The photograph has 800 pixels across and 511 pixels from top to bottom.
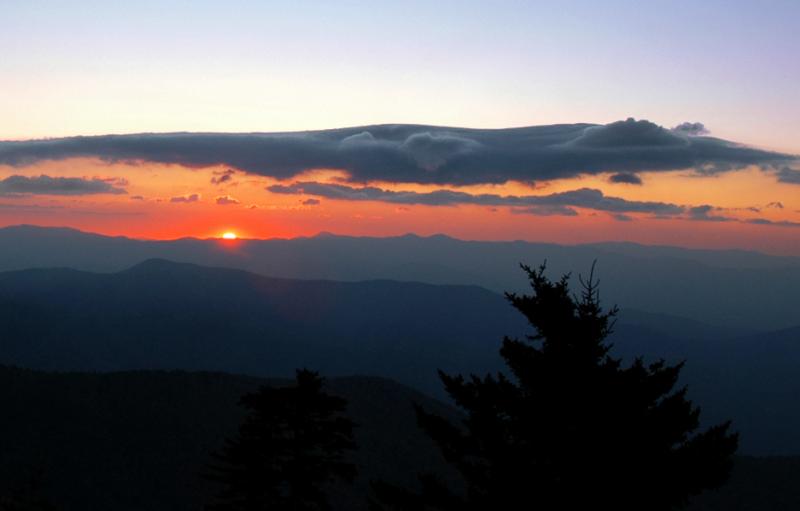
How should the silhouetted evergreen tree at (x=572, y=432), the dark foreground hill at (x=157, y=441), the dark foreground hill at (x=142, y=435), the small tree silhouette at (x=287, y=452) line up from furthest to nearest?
the dark foreground hill at (x=157, y=441)
the dark foreground hill at (x=142, y=435)
the small tree silhouette at (x=287, y=452)
the silhouetted evergreen tree at (x=572, y=432)

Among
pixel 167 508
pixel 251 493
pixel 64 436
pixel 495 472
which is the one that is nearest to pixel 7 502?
pixel 251 493

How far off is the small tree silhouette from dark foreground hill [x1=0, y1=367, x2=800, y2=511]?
1743 inches

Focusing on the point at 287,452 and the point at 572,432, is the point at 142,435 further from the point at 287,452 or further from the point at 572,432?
the point at 572,432

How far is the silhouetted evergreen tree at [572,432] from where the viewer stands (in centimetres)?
1079

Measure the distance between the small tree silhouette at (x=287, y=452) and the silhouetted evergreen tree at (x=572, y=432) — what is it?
6989mm

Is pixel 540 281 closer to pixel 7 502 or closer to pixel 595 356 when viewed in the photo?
pixel 595 356

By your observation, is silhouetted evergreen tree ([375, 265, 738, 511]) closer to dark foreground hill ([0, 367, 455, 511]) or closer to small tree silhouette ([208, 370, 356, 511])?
small tree silhouette ([208, 370, 356, 511])

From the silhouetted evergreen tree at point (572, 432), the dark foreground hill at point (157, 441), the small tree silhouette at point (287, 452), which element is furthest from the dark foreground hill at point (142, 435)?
the silhouetted evergreen tree at point (572, 432)

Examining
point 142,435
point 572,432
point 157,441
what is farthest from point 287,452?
point 142,435

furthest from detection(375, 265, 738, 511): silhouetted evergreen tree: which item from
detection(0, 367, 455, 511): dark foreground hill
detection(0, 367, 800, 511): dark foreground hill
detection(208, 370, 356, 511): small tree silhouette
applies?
detection(0, 367, 800, 511): dark foreground hill

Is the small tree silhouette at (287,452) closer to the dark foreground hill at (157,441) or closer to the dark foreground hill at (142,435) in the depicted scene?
the dark foreground hill at (142,435)

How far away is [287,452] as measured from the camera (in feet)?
61.1

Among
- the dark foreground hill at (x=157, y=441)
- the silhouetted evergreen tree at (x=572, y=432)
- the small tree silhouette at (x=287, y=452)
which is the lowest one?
the dark foreground hill at (x=157, y=441)

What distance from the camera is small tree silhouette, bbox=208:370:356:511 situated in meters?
18.0
